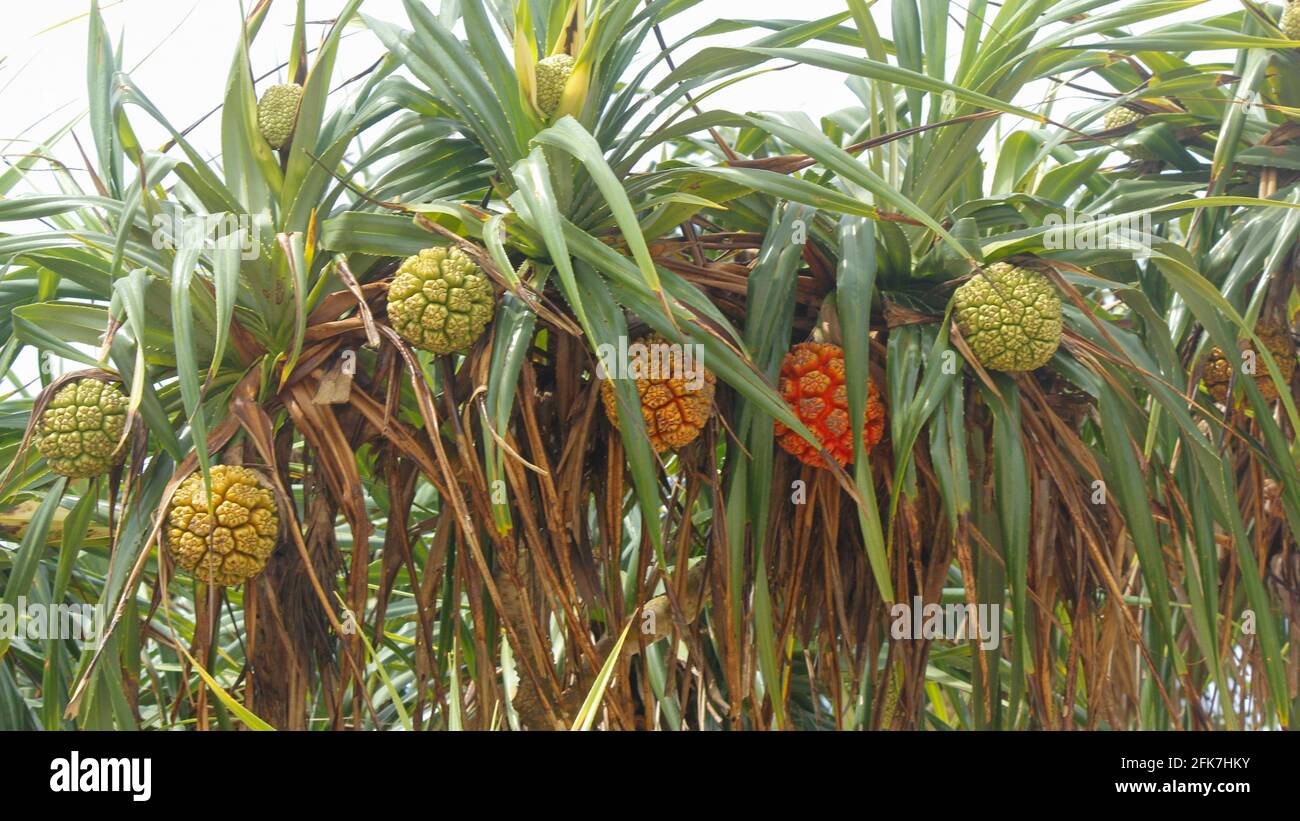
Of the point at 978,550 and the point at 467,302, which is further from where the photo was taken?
the point at 978,550

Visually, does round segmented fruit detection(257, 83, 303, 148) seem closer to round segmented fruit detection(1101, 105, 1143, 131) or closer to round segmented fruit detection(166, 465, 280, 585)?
round segmented fruit detection(166, 465, 280, 585)

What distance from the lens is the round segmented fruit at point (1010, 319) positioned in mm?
1273

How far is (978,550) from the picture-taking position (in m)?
1.49

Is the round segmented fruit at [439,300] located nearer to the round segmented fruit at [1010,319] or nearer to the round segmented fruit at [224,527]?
the round segmented fruit at [224,527]

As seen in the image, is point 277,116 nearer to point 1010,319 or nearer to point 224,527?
point 224,527

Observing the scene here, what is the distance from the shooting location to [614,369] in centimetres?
116

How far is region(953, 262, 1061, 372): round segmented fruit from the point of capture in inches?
50.1

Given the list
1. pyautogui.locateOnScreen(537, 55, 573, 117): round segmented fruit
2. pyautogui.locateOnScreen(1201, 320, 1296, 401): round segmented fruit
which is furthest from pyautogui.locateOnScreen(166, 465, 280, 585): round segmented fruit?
pyautogui.locateOnScreen(1201, 320, 1296, 401): round segmented fruit

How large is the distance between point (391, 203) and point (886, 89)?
62 centimetres

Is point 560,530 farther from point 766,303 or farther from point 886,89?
point 886,89

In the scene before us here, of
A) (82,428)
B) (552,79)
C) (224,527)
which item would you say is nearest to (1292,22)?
(552,79)
